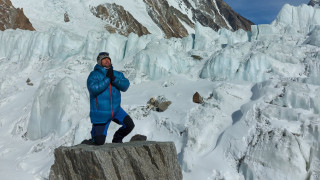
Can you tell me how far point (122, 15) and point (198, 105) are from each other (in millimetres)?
47030

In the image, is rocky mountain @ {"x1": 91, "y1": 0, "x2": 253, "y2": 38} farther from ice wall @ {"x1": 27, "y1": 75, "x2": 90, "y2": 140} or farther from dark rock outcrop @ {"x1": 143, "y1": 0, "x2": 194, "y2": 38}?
ice wall @ {"x1": 27, "y1": 75, "x2": 90, "y2": 140}

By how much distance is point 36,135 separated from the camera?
37.6 feet

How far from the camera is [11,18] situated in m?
39.6

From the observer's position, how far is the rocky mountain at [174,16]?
52281 mm

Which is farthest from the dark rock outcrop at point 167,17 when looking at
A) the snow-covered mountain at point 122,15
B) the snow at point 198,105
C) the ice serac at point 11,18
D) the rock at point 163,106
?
the rock at point 163,106

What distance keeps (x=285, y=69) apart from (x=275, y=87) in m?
2.53

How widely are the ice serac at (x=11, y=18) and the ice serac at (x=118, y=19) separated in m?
12.6

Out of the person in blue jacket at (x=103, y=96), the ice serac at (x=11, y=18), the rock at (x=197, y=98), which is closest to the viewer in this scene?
the person in blue jacket at (x=103, y=96)

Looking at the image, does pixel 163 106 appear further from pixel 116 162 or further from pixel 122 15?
pixel 122 15

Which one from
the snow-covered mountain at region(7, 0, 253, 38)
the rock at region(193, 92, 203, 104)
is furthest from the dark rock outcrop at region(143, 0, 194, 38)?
the rock at region(193, 92, 203, 104)

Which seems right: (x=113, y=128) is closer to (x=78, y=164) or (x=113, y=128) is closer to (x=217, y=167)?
(x=217, y=167)

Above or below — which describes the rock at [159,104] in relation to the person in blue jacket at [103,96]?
below

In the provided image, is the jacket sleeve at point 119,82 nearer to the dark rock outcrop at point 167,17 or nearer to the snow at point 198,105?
the snow at point 198,105

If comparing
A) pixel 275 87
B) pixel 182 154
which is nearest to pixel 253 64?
pixel 275 87
